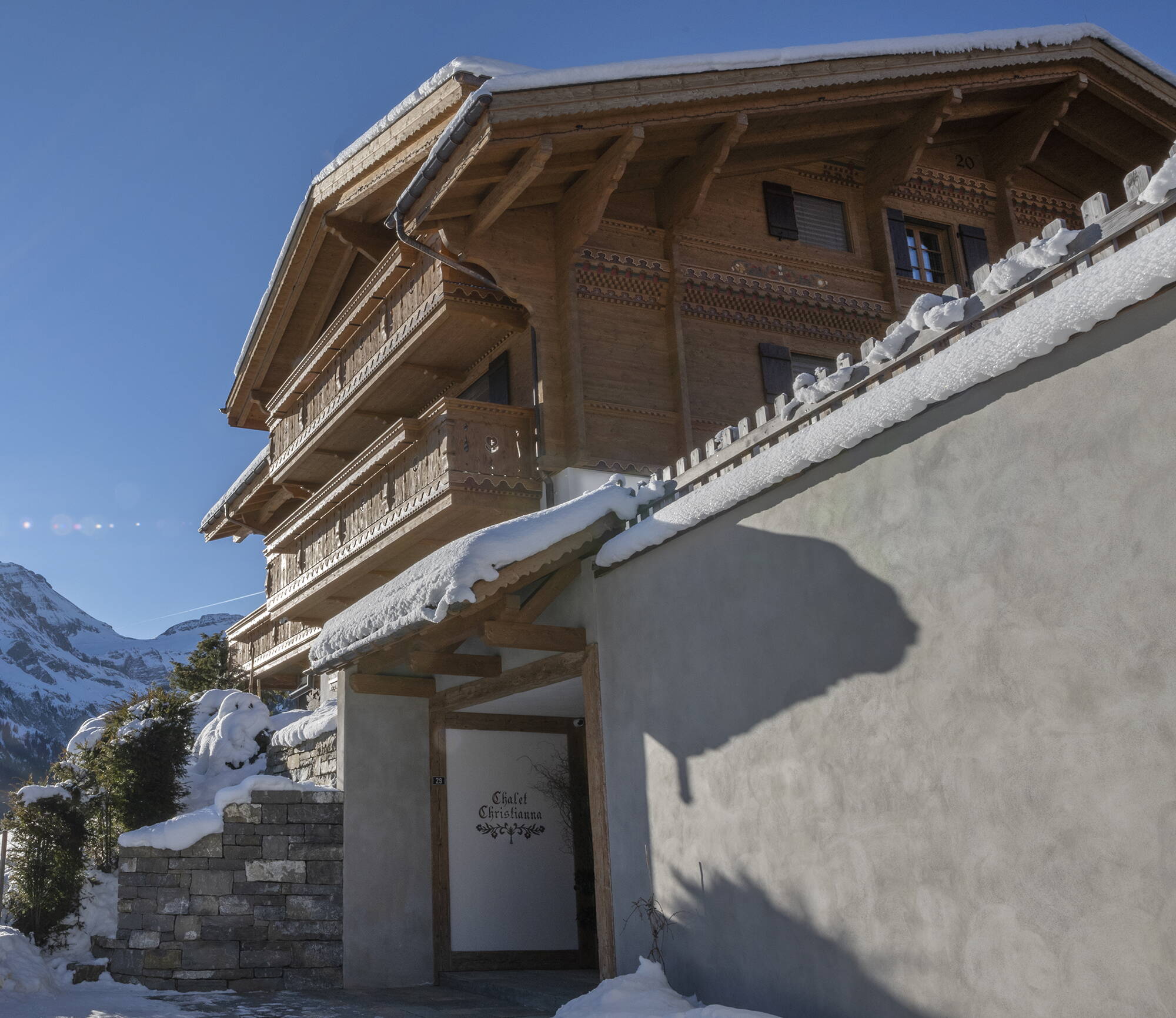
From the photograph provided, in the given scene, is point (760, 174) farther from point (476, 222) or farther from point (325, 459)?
point (325, 459)

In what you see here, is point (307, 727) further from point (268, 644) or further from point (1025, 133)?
point (1025, 133)

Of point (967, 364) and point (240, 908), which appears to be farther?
point (240, 908)

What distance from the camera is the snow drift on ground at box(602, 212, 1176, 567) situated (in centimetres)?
443

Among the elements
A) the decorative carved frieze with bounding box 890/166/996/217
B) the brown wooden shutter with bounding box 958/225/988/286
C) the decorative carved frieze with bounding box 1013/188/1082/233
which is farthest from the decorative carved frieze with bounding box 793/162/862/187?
the decorative carved frieze with bounding box 1013/188/1082/233

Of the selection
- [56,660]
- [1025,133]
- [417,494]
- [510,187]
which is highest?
[56,660]

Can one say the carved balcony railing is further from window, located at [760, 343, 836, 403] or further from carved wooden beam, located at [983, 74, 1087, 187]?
carved wooden beam, located at [983, 74, 1087, 187]

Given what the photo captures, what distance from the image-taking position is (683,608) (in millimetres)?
7371

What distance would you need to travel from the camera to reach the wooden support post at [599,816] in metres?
7.78

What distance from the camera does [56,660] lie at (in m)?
168

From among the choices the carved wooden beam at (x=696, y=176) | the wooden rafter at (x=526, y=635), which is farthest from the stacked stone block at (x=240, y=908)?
the carved wooden beam at (x=696, y=176)

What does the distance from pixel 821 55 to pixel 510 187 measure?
13.8 feet

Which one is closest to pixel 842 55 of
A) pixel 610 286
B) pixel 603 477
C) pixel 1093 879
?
pixel 610 286

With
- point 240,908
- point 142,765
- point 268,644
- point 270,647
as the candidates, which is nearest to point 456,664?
point 240,908

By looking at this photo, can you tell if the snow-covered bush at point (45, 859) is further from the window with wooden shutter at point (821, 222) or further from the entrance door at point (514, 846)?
the window with wooden shutter at point (821, 222)
